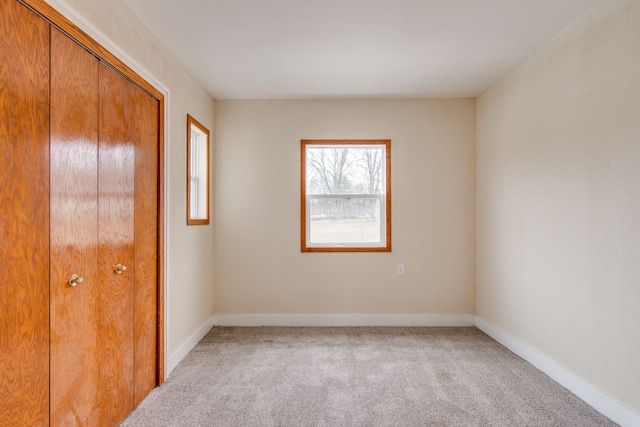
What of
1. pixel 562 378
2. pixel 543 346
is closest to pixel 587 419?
pixel 562 378

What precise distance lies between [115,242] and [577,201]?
293 cm

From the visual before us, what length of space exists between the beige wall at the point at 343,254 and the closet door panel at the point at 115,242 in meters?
1.79

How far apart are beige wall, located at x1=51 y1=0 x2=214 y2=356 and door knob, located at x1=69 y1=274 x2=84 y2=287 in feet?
3.30

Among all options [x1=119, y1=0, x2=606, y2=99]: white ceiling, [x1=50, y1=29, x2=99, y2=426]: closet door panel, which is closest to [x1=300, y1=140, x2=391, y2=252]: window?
[x1=119, y1=0, x2=606, y2=99]: white ceiling

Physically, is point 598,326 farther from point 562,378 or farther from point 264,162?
point 264,162

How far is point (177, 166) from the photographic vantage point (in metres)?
3.04

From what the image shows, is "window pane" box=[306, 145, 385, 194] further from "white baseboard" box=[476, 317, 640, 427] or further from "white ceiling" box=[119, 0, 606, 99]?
"white baseboard" box=[476, 317, 640, 427]

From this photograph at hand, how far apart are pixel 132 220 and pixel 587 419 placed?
299cm

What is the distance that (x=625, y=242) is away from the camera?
212 centimetres

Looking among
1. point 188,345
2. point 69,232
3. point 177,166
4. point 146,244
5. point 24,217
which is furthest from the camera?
point 188,345

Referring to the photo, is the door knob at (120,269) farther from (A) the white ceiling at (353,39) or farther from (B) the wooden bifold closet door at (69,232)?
(A) the white ceiling at (353,39)

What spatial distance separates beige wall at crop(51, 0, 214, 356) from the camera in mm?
2174

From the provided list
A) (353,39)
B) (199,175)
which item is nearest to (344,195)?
(199,175)

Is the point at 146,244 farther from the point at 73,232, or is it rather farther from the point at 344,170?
the point at 344,170
